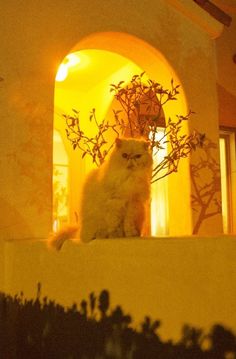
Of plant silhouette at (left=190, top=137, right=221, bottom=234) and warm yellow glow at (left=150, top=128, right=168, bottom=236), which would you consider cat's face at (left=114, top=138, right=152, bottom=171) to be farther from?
warm yellow glow at (left=150, top=128, right=168, bottom=236)

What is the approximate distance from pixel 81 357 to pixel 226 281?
3.56ft

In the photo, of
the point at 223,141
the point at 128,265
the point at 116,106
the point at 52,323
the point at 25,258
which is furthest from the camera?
the point at 223,141

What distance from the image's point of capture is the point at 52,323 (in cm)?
237

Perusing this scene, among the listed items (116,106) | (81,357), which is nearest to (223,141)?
(116,106)

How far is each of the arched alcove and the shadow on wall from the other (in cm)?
141

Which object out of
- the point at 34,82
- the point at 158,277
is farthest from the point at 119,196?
the point at 34,82

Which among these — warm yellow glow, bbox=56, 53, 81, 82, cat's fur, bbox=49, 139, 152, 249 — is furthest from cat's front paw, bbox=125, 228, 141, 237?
warm yellow glow, bbox=56, 53, 81, 82

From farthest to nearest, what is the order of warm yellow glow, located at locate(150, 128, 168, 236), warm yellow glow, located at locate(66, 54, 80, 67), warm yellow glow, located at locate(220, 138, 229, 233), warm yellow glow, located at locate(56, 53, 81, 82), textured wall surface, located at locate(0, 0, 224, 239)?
warm yellow glow, located at locate(150, 128, 168, 236), warm yellow glow, located at locate(220, 138, 229, 233), warm yellow glow, located at locate(66, 54, 80, 67), warm yellow glow, located at locate(56, 53, 81, 82), textured wall surface, located at locate(0, 0, 224, 239)

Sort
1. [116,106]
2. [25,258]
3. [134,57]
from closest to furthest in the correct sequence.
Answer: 1. [25,258]
2. [134,57]
3. [116,106]

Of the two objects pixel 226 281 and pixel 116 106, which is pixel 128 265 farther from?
pixel 116 106

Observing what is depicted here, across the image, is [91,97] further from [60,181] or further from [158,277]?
[158,277]

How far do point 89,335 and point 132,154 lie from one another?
100cm

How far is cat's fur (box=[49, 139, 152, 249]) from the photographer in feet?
7.15

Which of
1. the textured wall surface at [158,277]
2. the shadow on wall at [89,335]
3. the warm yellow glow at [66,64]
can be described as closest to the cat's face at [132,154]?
the textured wall surface at [158,277]
